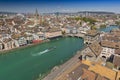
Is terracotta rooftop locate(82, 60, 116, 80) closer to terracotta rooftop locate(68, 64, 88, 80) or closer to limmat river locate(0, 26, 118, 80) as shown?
terracotta rooftop locate(68, 64, 88, 80)

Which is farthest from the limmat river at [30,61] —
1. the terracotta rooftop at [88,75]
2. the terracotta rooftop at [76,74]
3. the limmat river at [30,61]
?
the terracotta rooftop at [88,75]

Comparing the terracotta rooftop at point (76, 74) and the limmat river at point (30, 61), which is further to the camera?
the limmat river at point (30, 61)

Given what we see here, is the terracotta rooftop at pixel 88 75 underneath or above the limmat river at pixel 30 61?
above

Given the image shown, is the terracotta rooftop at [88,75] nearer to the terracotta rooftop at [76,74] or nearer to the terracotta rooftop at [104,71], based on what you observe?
the terracotta rooftop at [76,74]

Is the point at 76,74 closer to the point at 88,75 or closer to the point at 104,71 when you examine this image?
the point at 88,75

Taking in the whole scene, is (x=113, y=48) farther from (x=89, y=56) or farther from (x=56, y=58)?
(x=56, y=58)

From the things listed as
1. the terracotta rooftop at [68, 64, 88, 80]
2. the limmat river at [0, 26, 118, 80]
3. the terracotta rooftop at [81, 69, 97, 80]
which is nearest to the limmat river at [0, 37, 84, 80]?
the limmat river at [0, 26, 118, 80]

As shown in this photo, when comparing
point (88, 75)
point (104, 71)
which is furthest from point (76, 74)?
point (104, 71)

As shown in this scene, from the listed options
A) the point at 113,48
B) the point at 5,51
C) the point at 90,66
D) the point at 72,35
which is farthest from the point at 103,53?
the point at 72,35
